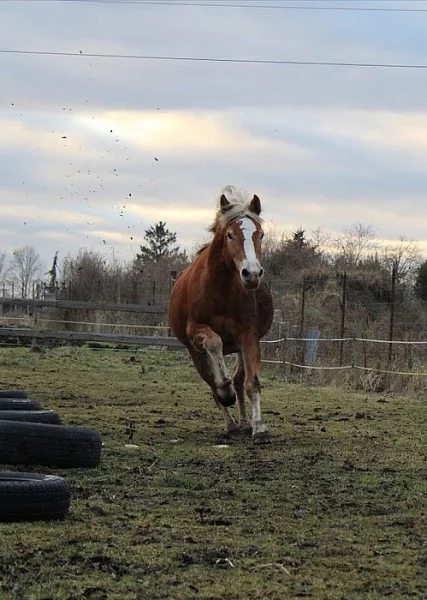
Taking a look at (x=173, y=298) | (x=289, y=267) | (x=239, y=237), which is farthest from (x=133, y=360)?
(x=289, y=267)

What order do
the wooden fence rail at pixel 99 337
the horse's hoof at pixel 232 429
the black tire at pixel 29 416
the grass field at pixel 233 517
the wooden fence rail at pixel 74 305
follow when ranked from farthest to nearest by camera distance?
the wooden fence rail at pixel 74 305 < the wooden fence rail at pixel 99 337 < the horse's hoof at pixel 232 429 < the black tire at pixel 29 416 < the grass field at pixel 233 517

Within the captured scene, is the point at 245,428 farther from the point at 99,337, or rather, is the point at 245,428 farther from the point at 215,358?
the point at 99,337

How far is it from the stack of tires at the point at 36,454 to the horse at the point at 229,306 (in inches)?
61.5

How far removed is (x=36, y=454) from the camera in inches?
244

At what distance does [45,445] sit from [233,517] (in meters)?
1.83

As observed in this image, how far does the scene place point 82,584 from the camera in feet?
11.5

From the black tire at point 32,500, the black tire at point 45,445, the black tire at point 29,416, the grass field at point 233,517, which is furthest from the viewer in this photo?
the black tire at point 29,416

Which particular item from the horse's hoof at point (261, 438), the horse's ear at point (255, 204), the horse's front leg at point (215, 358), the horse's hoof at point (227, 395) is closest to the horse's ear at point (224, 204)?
the horse's ear at point (255, 204)

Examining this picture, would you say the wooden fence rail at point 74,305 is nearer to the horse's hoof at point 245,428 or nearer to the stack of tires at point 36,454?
the stack of tires at point 36,454

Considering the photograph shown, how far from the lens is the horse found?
798 cm

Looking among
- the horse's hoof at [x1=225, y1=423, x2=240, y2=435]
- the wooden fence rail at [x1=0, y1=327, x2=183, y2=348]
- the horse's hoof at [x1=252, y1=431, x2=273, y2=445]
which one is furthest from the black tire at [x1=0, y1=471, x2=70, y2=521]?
the wooden fence rail at [x1=0, y1=327, x2=183, y2=348]

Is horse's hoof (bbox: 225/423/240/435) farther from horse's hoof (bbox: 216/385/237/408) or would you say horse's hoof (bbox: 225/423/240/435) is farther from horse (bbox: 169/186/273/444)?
horse's hoof (bbox: 216/385/237/408)

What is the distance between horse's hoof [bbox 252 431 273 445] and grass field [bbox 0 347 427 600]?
0.13m

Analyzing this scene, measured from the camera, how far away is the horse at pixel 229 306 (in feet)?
26.2
